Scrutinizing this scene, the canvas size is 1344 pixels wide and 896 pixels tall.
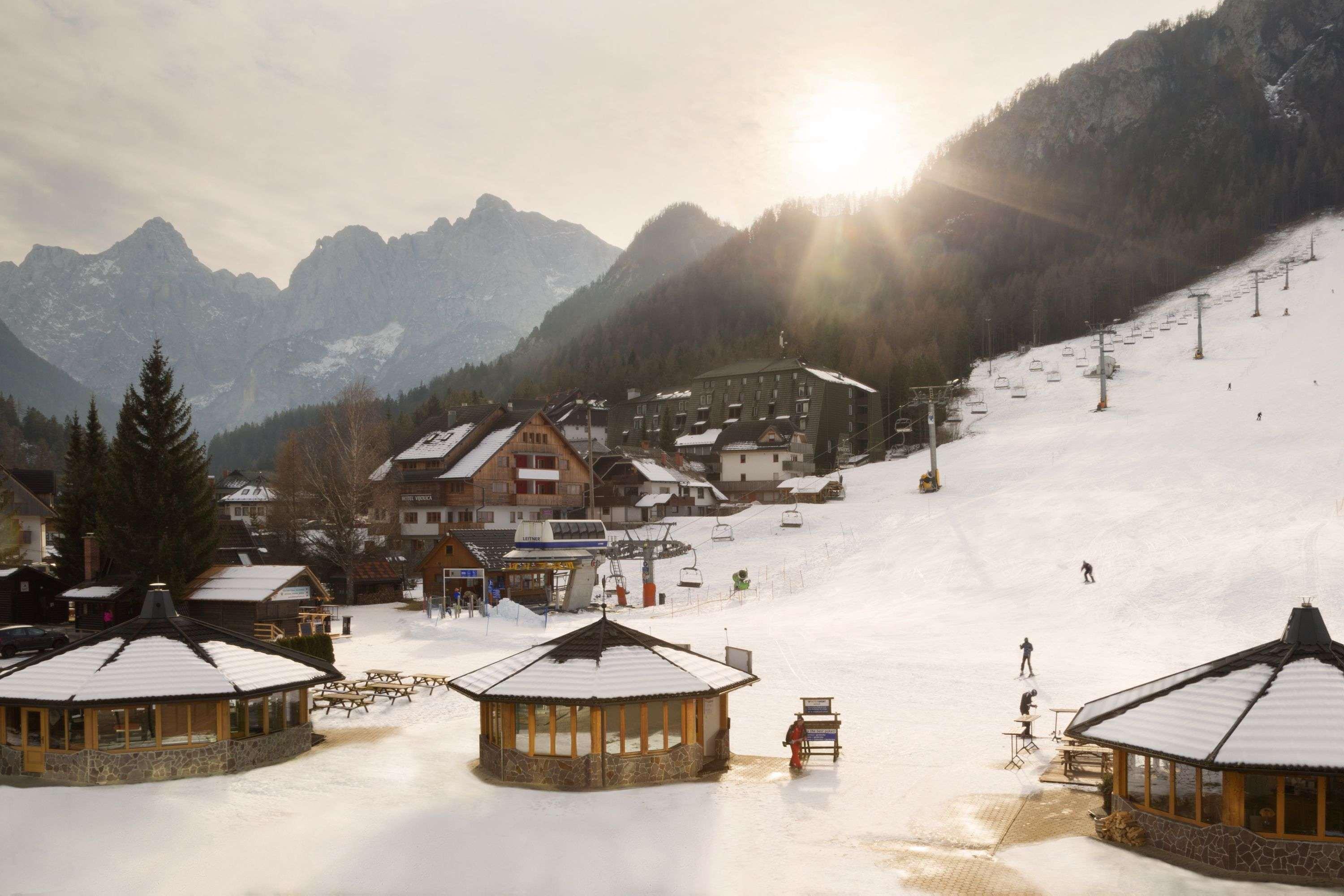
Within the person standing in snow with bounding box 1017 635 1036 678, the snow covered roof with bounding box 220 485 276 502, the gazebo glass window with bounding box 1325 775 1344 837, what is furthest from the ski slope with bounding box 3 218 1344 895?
the snow covered roof with bounding box 220 485 276 502

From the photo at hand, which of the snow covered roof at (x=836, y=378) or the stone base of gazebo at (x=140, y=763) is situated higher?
the snow covered roof at (x=836, y=378)

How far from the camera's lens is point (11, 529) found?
64.8 meters

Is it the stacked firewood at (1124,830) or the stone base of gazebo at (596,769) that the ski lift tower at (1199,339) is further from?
the stone base of gazebo at (596,769)

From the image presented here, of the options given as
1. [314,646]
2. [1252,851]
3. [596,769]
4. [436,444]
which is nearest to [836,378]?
[436,444]

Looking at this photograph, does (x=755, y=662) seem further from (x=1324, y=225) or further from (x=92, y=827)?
(x=1324, y=225)

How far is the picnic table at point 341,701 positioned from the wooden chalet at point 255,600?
461 inches

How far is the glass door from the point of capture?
2278 cm

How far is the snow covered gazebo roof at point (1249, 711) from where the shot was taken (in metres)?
16.0

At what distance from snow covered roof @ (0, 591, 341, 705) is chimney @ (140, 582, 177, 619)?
0.02 meters

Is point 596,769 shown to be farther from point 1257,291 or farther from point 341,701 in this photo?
point 1257,291

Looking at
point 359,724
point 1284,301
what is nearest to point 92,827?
point 359,724

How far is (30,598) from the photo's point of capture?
52625 mm

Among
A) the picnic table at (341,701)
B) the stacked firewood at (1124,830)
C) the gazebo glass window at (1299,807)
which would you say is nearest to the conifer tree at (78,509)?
the picnic table at (341,701)

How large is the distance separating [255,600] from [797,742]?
28402mm
